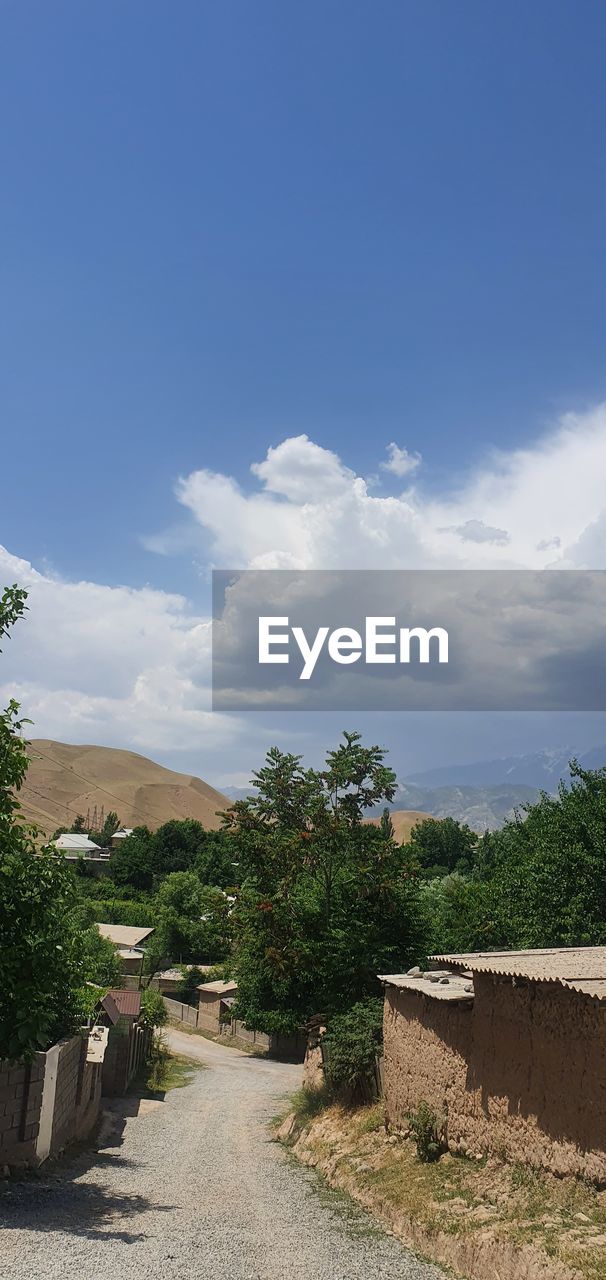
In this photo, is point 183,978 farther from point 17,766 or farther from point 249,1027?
point 17,766

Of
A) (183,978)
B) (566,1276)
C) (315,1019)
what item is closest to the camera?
(566,1276)

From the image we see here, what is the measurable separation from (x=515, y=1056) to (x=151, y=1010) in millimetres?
32553

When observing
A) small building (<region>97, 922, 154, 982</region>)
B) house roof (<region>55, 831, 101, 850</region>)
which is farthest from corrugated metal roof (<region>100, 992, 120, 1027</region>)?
house roof (<region>55, 831, 101, 850</region>)

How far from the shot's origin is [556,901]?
1302 inches

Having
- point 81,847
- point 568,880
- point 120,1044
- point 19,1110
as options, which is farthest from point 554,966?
point 81,847

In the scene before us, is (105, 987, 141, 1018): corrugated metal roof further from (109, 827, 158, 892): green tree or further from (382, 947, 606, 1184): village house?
(109, 827, 158, 892): green tree

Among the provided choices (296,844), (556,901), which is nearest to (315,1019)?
(296,844)

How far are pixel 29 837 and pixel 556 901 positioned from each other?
80.0 ft

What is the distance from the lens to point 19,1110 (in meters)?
16.5

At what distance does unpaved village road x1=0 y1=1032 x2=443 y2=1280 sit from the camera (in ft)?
36.9

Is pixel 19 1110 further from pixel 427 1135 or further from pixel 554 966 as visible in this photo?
pixel 554 966

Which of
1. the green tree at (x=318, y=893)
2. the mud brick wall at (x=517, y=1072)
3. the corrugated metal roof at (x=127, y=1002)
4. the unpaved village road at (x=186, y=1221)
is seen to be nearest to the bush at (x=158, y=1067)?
the corrugated metal roof at (x=127, y=1002)

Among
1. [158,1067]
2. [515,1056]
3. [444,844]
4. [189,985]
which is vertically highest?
[444,844]

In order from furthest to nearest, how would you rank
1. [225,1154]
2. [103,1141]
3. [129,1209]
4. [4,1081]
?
[103,1141] < [225,1154] < [4,1081] < [129,1209]
